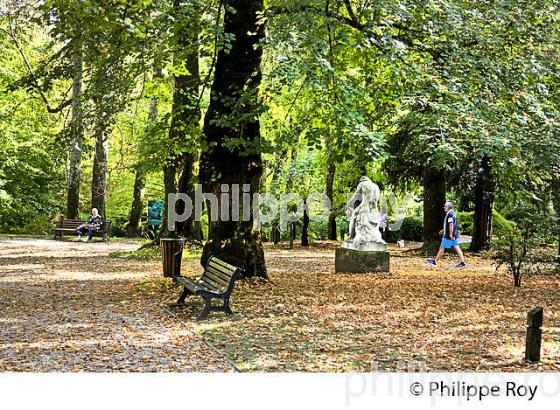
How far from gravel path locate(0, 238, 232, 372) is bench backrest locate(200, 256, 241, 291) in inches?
33.8

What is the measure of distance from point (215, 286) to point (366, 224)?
6820 millimetres

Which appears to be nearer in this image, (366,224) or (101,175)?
(366,224)

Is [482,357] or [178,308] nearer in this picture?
[482,357]

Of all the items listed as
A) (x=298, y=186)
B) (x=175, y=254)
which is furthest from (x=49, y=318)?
(x=298, y=186)

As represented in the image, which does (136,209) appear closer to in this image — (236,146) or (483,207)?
(483,207)

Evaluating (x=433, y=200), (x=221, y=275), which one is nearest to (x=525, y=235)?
(x=221, y=275)

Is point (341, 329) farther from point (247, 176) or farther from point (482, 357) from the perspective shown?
point (247, 176)

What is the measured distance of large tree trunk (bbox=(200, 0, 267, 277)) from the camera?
39.0ft

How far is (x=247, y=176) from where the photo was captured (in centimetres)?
1219

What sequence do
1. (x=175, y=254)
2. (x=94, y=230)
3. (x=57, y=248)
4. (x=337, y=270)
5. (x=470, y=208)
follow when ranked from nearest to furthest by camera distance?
(x=175, y=254) < (x=337, y=270) < (x=57, y=248) < (x=94, y=230) < (x=470, y=208)

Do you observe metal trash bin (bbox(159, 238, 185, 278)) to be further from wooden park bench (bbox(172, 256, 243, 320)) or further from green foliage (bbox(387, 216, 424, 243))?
green foliage (bbox(387, 216, 424, 243))

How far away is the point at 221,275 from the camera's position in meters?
9.85

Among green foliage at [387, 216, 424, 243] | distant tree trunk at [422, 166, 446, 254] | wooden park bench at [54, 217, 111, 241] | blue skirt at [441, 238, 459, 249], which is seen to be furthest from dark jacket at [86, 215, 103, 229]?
green foliage at [387, 216, 424, 243]

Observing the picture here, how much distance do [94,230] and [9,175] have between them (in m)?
5.41
